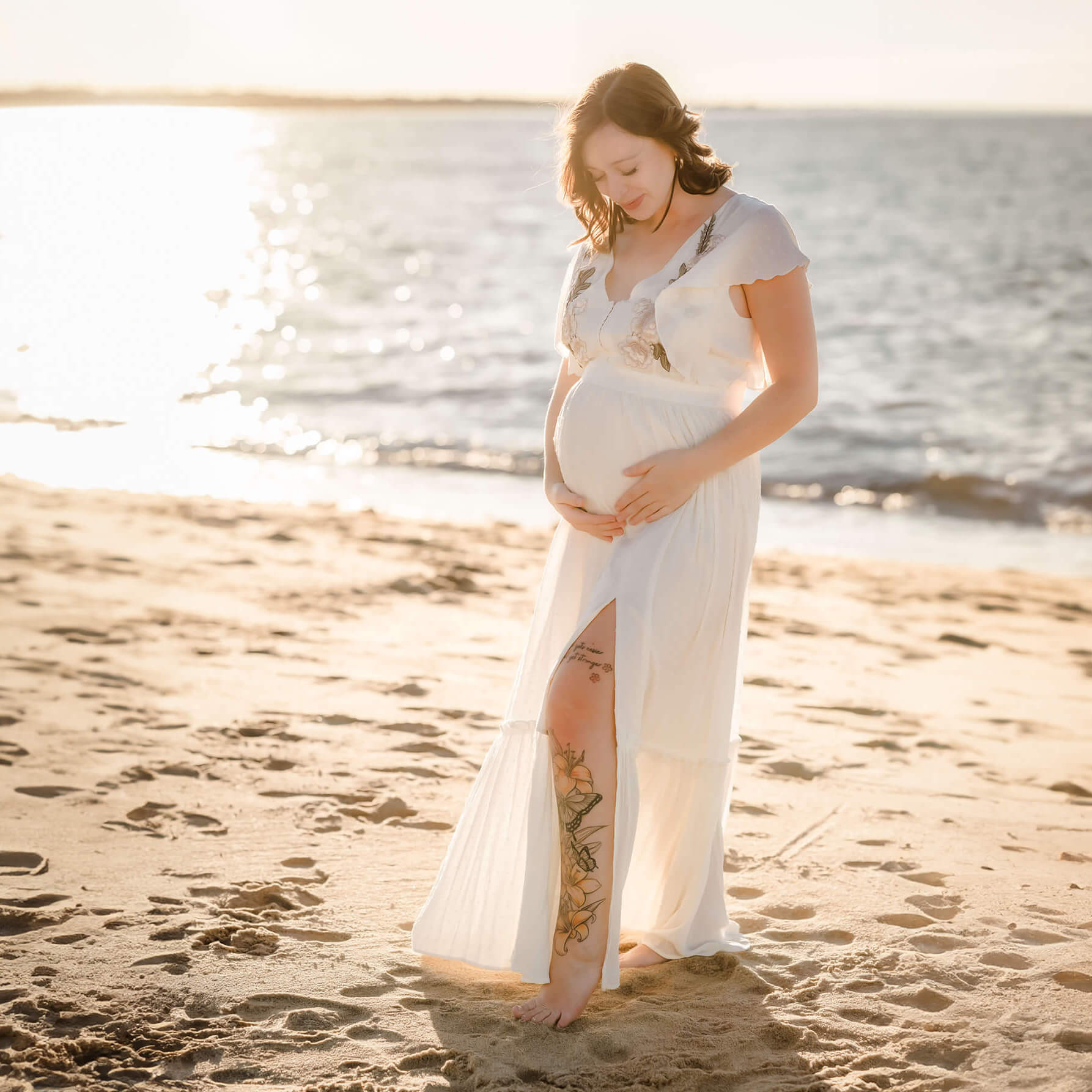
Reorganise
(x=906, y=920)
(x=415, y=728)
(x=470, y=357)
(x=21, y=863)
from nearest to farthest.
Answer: (x=906, y=920) → (x=21, y=863) → (x=415, y=728) → (x=470, y=357)

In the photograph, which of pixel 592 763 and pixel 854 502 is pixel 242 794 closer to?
pixel 592 763

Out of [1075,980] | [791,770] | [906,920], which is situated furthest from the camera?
[791,770]

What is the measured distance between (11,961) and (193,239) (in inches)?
1531

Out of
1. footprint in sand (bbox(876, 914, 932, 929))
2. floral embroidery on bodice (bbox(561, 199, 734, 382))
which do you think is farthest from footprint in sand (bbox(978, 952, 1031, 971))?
floral embroidery on bodice (bbox(561, 199, 734, 382))

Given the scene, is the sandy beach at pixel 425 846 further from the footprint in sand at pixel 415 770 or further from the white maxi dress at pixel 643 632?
the white maxi dress at pixel 643 632

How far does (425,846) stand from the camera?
3.90m

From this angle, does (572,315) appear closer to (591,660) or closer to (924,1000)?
(591,660)

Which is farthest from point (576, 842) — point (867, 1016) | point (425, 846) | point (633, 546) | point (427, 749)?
point (427, 749)

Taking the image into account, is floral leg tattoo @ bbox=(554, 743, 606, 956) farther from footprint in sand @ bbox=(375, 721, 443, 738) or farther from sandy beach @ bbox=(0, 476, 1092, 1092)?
footprint in sand @ bbox=(375, 721, 443, 738)

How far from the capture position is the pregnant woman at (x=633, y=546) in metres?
2.81

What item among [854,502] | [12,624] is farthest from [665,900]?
[854,502]

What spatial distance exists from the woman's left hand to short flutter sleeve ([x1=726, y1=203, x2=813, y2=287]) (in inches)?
16.1

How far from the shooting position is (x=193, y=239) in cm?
3922

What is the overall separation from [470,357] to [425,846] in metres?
15.5
